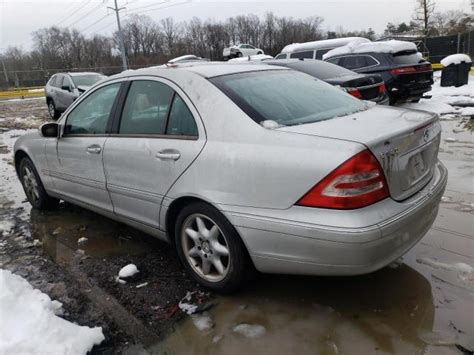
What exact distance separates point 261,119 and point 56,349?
176 cm

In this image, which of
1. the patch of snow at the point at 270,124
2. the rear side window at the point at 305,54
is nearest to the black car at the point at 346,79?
the patch of snow at the point at 270,124

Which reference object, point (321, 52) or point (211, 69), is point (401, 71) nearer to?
point (321, 52)

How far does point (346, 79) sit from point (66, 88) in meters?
9.40

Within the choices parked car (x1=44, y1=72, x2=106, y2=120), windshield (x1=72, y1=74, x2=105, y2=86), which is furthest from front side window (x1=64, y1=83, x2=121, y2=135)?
windshield (x1=72, y1=74, x2=105, y2=86)

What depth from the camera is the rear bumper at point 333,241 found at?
7.42 ft

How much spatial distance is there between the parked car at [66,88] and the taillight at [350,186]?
1149cm

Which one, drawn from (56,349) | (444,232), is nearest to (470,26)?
(444,232)

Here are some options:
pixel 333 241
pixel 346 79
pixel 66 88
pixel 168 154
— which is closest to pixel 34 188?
pixel 168 154

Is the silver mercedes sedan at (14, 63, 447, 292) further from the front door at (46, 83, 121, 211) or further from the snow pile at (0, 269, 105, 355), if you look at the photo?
the snow pile at (0, 269, 105, 355)

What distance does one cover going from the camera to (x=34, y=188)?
5027 millimetres

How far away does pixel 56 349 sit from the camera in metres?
2.32

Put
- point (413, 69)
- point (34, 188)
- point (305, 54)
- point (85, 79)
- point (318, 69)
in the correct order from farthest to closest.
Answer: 1. point (305, 54)
2. point (85, 79)
3. point (413, 69)
4. point (318, 69)
5. point (34, 188)

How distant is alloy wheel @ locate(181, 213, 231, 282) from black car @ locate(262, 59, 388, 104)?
4520 mm

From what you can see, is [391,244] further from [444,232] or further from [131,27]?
[131,27]
